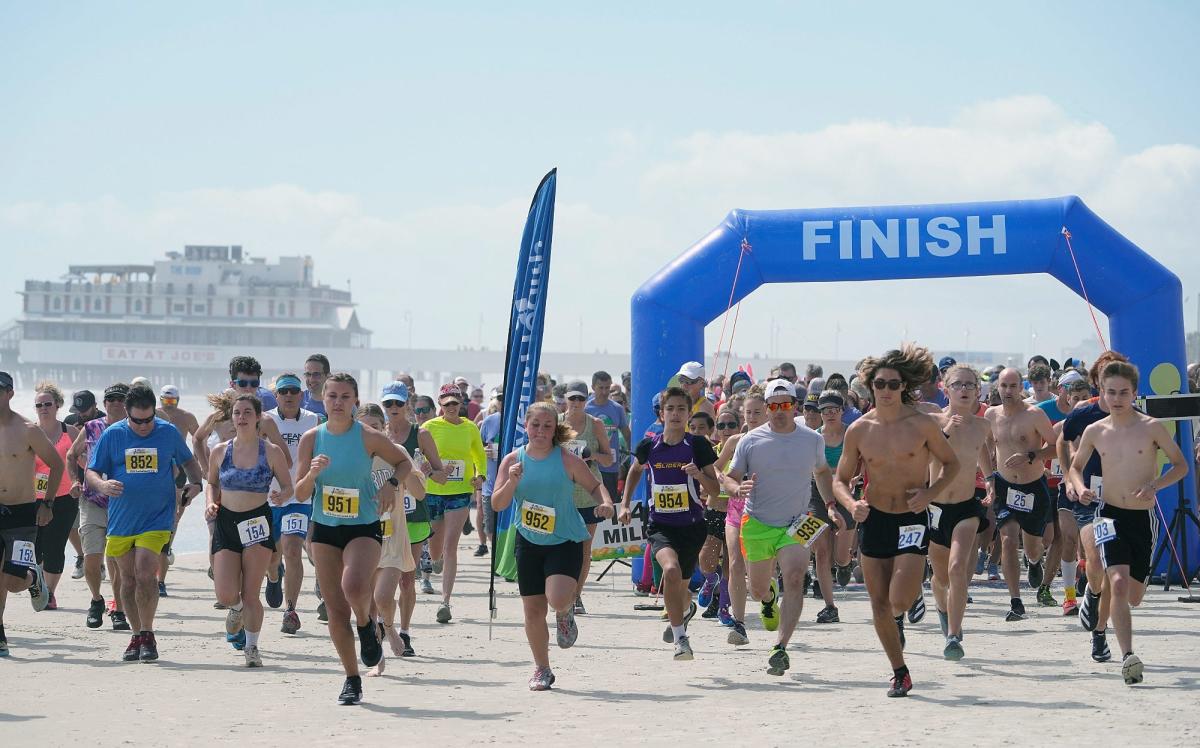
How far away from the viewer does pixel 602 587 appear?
1389cm

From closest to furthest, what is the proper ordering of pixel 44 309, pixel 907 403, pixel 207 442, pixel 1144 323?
1. pixel 907 403
2. pixel 207 442
3. pixel 1144 323
4. pixel 44 309

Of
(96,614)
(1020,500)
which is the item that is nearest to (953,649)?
(1020,500)

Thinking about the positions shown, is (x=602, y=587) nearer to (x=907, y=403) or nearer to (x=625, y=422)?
(x=625, y=422)

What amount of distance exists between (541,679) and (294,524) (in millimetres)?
2871

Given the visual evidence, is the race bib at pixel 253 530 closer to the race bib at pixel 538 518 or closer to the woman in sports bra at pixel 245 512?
the woman in sports bra at pixel 245 512

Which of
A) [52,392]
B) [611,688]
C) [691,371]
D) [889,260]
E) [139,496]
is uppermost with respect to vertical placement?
[889,260]

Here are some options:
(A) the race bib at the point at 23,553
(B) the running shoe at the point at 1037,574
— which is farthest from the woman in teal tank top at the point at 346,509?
(B) the running shoe at the point at 1037,574

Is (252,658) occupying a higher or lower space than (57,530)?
lower

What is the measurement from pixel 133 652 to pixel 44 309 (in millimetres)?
138850

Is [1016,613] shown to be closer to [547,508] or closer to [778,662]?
[778,662]

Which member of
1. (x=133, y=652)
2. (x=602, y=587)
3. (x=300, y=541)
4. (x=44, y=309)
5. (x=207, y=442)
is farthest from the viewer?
(x=44, y=309)

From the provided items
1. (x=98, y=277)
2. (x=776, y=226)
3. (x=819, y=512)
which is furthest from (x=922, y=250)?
(x=98, y=277)

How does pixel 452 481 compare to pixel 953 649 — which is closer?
pixel 953 649

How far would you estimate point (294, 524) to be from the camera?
400 inches
